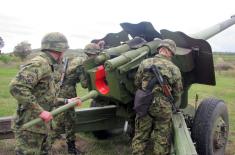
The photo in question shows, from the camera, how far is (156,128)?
5492 mm

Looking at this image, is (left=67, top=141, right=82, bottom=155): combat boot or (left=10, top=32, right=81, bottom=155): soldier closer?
(left=10, top=32, right=81, bottom=155): soldier

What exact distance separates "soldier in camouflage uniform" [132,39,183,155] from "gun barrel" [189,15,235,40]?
176 centimetres

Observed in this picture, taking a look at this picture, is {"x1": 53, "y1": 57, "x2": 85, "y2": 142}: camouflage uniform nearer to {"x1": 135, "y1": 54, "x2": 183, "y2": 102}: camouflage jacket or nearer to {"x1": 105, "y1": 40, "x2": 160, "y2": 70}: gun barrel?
{"x1": 105, "y1": 40, "x2": 160, "y2": 70}: gun barrel

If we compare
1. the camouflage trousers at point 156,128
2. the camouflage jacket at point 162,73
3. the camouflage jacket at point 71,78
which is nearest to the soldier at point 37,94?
the camouflage jacket at point 162,73

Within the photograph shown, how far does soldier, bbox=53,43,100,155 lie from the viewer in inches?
255

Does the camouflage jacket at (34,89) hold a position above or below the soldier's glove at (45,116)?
above

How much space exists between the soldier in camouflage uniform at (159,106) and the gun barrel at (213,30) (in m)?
1.76

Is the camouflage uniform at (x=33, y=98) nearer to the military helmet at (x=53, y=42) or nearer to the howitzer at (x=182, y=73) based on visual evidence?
the military helmet at (x=53, y=42)

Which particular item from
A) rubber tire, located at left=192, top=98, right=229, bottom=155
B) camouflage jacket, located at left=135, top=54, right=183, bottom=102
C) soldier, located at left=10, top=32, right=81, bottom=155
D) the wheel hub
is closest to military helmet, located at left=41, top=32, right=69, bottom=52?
soldier, located at left=10, top=32, right=81, bottom=155

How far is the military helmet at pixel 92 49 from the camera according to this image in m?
6.43

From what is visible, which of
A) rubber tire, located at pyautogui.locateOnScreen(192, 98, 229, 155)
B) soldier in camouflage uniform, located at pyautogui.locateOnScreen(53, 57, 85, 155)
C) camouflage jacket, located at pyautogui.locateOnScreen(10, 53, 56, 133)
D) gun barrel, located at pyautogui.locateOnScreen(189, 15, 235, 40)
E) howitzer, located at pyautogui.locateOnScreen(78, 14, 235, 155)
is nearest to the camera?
camouflage jacket, located at pyautogui.locateOnScreen(10, 53, 56, 133)

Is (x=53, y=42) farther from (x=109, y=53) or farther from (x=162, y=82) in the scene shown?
(x=162, y=82)

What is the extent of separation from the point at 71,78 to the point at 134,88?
1.36m

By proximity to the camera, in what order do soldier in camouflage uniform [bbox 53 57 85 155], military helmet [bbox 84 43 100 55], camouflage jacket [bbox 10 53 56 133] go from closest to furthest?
camouflage jacket [bbox 10 53 56 133], military helmet [bbox 84 43 100 55], soldier in camouflage uniform [bbox 53 57 85 155]
